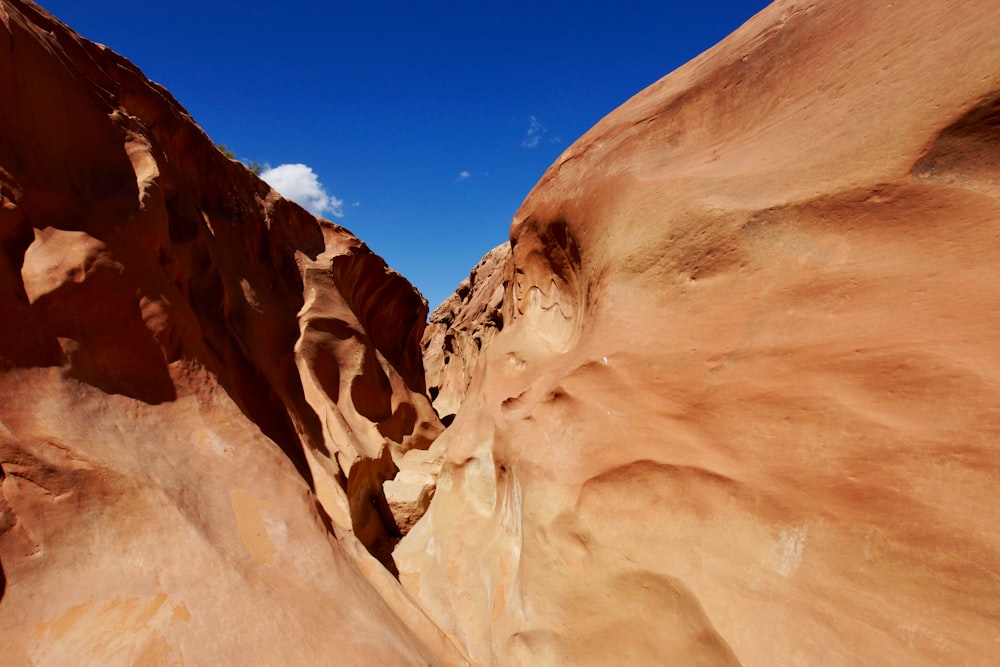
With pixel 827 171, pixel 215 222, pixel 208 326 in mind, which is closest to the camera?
pixel 827 171

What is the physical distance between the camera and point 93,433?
102 inches

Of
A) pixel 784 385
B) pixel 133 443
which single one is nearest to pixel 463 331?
pixel 133 443

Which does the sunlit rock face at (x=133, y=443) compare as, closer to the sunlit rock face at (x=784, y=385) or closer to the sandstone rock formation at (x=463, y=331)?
the sunlit rock face at (x=784, y=385)

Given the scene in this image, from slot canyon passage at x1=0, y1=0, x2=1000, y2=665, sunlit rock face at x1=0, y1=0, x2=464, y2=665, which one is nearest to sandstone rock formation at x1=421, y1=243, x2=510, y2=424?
sunlit rock face at x1=0, y1=0, x2=464, y2=665

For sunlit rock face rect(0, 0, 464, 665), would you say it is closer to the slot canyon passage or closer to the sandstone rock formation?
the slot canyon passage

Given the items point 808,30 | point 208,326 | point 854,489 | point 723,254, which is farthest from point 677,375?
point 208,326

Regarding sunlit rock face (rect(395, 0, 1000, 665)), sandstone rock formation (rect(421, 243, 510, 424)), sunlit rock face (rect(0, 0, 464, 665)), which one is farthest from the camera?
sandstone rock formation (rect(421, 243, 510, 424))

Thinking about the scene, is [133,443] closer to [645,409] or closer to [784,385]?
[645,409]

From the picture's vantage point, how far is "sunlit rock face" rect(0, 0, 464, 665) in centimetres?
222

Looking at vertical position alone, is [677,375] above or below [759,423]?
above

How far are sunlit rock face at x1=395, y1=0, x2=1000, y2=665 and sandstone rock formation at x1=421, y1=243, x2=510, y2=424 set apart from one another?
30.9 ft

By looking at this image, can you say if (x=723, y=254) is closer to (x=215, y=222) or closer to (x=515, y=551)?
(x=515, y=551)

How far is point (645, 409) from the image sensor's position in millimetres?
2838

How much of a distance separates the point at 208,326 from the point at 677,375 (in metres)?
3.78
